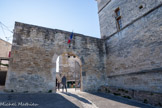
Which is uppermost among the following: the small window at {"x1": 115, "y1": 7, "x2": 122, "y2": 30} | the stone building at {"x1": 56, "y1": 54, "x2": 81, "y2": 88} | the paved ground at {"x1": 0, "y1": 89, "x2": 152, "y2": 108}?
the small window at {"x1": 115, "y1": 7, "x2": 122, "y2": 30}

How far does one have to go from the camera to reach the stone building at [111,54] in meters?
5.45

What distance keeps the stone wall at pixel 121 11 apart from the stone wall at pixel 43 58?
2.18 metres

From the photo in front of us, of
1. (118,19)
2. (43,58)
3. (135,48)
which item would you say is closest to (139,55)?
(135,48)

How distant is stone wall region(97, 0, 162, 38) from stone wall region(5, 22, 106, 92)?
2.18 m

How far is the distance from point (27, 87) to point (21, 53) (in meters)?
2.12

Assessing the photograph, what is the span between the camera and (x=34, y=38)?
6.82 metres

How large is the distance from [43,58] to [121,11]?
22.8 ft

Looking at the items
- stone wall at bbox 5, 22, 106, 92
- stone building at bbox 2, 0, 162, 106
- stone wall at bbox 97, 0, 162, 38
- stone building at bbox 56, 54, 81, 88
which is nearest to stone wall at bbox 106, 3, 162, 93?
stone building at bbox 2, 0, 162, 106

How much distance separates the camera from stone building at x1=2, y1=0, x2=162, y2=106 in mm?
5449

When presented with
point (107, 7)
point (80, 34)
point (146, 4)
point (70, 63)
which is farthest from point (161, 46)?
point (70, 63)

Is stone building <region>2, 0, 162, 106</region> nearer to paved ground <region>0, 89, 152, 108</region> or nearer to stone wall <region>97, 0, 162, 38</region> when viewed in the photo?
stone wall <region>97, 0, 162, 38</region>

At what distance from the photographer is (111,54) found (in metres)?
8.47

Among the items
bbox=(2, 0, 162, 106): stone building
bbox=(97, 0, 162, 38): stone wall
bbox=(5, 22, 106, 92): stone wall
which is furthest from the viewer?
bbox=(97, 0, 162, 38): stone wall

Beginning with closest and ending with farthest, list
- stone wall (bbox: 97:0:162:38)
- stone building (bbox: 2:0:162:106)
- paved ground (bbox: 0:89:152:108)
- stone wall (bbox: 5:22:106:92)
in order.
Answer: paved ground (bbox: 0:89:152:108) → stone building (bbox: 2:0:162:106) → stone wall (bbox: 5:22:106:92) → stone wall (bbox: 97:0:162:38)
